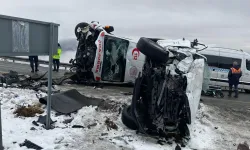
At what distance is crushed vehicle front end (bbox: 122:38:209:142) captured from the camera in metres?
5.46

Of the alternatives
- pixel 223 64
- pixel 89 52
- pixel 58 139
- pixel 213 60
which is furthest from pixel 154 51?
pixel 223 64

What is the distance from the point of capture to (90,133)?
17.6 feet

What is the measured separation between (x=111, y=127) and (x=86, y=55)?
5548 mm

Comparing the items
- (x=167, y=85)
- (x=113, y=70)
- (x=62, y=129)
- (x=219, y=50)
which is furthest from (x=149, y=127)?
(x=219, y=50)

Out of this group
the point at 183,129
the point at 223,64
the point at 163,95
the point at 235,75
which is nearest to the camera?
the point at 163,95

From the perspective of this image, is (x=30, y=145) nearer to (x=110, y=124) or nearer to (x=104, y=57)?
(x=110, y=124)

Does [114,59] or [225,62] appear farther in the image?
[225,62]

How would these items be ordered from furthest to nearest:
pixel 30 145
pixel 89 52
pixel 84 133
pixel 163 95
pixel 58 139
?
pixel 89 52
pixel 163 95
pixel 84 133
pixel 58 139
pixel 30 145

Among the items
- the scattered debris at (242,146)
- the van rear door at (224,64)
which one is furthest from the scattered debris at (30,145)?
the van rear door at (224,64)

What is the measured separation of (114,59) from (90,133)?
5776 millimetres

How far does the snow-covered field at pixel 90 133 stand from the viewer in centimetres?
479

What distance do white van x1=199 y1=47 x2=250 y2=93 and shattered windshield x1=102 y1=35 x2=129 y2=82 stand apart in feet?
15.5

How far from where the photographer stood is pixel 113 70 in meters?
11.0

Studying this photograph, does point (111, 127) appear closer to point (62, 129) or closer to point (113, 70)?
point (62, 129)
